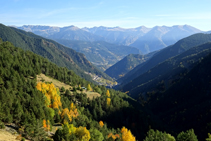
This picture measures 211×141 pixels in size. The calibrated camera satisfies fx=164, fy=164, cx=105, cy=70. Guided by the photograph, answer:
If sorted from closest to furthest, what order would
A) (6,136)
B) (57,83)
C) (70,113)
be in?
(6,136) < (70,113) < (57,83)

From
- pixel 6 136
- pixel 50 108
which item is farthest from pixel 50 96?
pixel 6 136

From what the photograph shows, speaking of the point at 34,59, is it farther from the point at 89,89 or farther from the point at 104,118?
the point at 104,118

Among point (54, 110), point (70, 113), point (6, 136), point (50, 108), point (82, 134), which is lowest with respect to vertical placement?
point (70, 113)

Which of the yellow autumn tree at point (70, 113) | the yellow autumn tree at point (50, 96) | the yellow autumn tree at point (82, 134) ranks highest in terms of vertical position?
the yellow autumn tree at point (50, 96)

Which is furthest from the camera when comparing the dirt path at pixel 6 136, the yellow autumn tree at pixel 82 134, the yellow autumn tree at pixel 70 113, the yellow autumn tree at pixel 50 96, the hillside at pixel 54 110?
the yellow autumn tree at pixel 50 96

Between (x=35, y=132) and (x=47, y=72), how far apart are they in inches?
3563

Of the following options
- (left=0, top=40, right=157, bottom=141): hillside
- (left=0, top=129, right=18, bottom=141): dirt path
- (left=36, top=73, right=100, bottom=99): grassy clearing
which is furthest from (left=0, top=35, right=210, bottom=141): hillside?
(left=36, top=73, right=100, bottom=99): grassy clearing

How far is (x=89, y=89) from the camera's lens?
506 ft

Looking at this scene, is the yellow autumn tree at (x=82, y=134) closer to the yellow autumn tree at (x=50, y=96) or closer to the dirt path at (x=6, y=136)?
the dirt path at (x=6, y=136)

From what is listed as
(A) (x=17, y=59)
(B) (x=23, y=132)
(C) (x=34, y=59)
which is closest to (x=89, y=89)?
(C) (x=34, y=59)

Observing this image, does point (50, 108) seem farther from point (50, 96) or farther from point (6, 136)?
point (6, 136)

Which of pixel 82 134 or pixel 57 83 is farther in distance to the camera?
pixel 57 83

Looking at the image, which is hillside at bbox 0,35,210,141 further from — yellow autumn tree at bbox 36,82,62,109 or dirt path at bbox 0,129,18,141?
dirt path at bbox 0,129,18,141

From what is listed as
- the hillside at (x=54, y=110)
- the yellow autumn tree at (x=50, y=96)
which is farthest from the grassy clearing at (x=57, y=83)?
the yellow autumn tree at (x=50, y=96)
